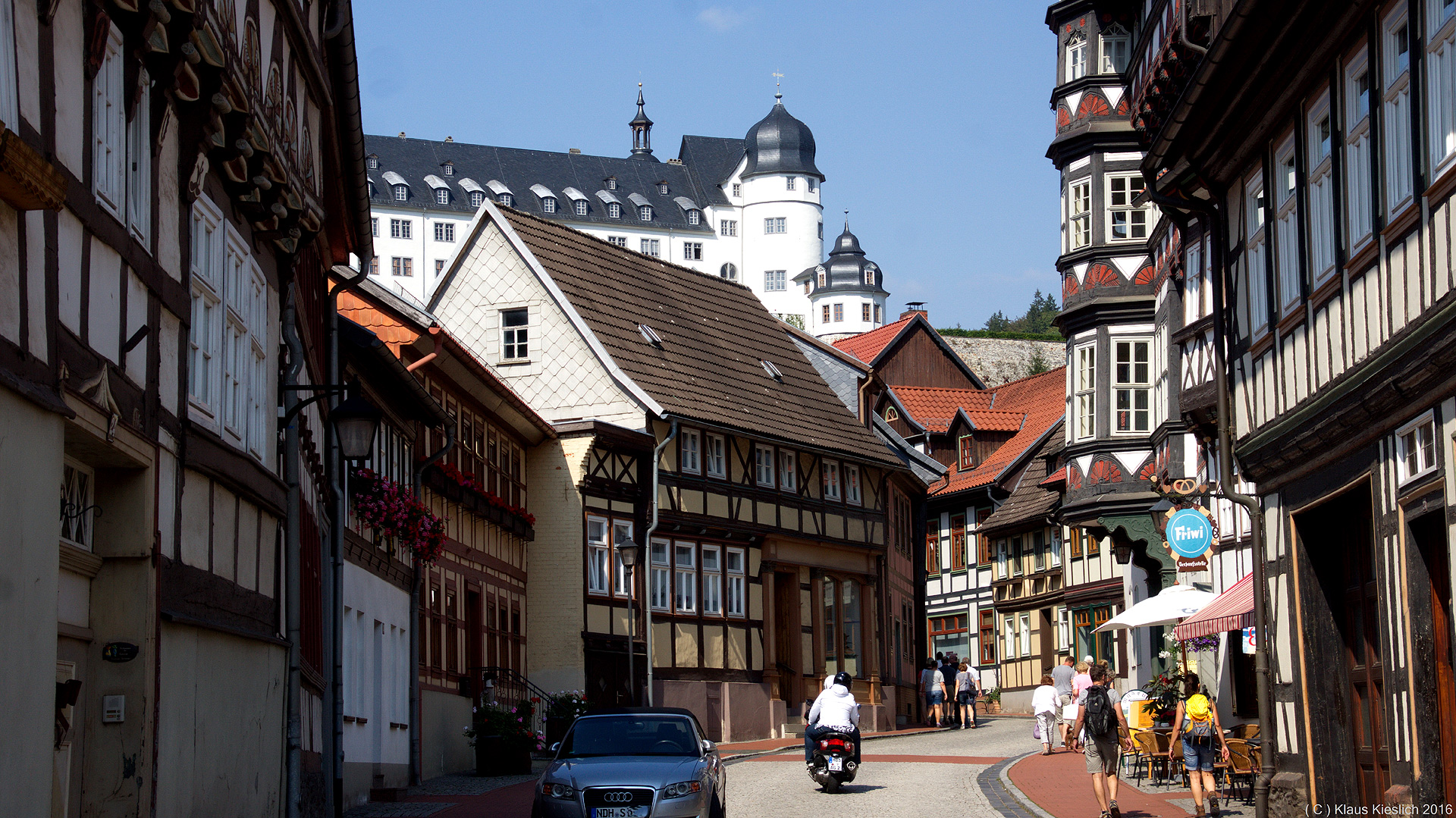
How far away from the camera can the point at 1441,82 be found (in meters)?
11.0

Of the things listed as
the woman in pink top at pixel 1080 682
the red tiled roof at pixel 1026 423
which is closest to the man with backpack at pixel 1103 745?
the woman in pink top at pixel 1080 682

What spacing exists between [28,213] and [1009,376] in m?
101

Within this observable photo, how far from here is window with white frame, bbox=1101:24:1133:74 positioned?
103 ft

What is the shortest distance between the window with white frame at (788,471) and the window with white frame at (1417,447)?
28144 mm

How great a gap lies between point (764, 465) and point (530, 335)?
626 cm

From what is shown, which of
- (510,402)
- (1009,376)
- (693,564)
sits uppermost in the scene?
(1009,376)

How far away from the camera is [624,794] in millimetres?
15039

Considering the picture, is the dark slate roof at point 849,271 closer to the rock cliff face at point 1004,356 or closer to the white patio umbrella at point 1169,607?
the rock cliff face at point 1004,356

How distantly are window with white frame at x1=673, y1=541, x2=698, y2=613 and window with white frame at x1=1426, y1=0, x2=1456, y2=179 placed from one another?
2630cm

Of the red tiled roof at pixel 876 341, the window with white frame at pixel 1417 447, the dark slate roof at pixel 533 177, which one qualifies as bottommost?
the window with white frame at pixel 1417 447

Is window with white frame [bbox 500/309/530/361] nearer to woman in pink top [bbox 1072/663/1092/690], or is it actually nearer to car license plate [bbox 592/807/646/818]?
woman in pink top [bbox 1072/663/1092/690]

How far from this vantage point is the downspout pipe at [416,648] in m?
24.7

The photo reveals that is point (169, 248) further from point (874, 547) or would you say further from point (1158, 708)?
point (874, 547)

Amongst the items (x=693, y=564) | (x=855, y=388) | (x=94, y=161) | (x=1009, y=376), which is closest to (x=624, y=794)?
(x=94, y=161)
